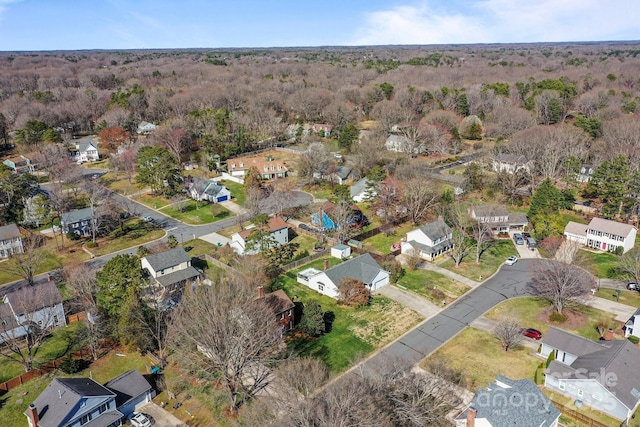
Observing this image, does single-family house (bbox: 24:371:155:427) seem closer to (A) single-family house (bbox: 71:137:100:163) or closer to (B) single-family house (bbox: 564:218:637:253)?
(B) single-family house (bbox: 564:218:637:253)

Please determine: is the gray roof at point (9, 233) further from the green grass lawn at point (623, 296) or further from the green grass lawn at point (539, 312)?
the green grass lawn at point (623, 296)

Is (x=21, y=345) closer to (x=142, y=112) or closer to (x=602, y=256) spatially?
(x=602, y=256)

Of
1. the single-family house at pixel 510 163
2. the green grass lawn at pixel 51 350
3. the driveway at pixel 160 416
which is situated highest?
the single-family house at pixel 510 163

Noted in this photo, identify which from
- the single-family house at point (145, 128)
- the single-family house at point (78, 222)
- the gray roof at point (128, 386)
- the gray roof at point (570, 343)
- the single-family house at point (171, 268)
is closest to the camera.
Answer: the gray roof at point (128, 386)

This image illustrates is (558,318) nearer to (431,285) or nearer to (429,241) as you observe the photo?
(431,285)

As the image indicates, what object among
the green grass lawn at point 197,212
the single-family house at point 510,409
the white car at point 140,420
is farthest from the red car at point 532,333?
the green grass lawn at point 197,212

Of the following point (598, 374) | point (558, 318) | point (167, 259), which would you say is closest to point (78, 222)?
point (167, 259)
